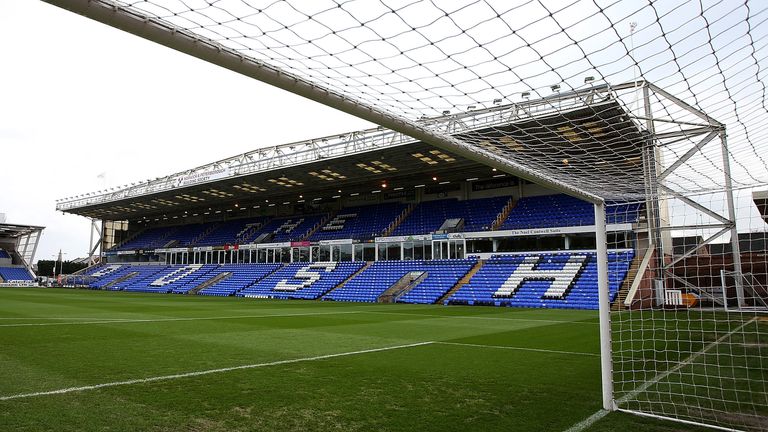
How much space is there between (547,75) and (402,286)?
21.7 meters

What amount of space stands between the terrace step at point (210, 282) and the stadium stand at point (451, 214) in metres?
13.7

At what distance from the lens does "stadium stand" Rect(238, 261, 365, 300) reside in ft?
90.3

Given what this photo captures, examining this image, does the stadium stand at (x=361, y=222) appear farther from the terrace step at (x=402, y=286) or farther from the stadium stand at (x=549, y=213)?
the stadium stand at (x=549, y=213)

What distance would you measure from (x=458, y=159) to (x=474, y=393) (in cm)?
1964

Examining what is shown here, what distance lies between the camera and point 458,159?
23578mm

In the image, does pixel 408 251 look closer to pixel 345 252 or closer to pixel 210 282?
pixel 345 252

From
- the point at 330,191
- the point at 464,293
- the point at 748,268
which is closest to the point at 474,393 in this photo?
the point at 748,268

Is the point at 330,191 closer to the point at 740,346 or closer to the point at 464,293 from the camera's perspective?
the point at 464,293

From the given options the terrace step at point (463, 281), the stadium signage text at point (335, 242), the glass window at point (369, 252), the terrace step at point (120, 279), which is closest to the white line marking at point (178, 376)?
the terrace step at point (463, 281)

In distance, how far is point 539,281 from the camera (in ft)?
70.1

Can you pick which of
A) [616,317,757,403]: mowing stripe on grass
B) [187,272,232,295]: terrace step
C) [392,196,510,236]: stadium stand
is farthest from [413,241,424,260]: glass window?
[616,317,757,403]: mowing stripe on grass

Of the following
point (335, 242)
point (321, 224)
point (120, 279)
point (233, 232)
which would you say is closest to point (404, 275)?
point (335, 242)

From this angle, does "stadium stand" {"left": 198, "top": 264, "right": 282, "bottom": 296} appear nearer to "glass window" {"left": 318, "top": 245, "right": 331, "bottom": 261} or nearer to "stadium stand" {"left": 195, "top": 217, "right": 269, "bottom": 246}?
"stadium stand" {"left": 195, "top": 217, "right": 269, "bottom": 246}

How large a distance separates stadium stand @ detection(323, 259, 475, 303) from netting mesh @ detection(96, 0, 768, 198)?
18815mm
